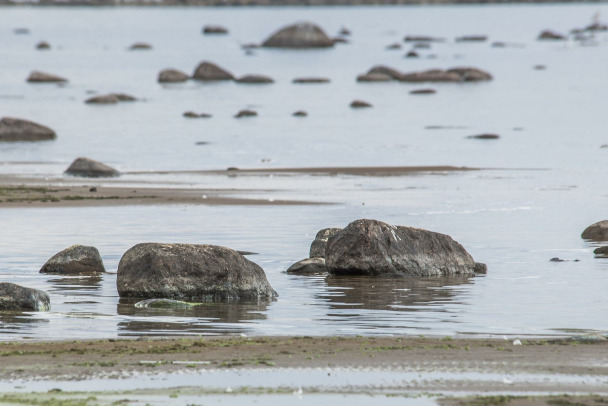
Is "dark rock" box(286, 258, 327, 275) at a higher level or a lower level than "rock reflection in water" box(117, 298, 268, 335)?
higher

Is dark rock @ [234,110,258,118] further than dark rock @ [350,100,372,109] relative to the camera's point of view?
No

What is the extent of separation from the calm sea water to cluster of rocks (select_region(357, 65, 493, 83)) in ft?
4.59

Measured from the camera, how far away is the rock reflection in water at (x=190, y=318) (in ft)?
54.0

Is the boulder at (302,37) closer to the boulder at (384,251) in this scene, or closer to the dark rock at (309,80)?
the dark rock at (309,80)

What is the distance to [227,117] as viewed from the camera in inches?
→ 2729

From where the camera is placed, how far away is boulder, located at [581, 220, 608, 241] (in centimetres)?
2617

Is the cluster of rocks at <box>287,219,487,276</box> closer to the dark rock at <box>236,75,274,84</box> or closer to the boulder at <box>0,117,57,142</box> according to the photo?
the boulder at <box>0,117,57,142</box>

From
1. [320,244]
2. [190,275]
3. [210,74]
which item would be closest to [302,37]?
[210,74]

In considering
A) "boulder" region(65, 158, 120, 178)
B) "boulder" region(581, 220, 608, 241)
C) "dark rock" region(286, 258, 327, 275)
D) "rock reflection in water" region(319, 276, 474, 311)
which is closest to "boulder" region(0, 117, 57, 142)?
"boulder" region(65, 158, 120, 178)

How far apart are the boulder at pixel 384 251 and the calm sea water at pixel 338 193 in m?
0.42

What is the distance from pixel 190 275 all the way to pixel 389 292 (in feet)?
9.78

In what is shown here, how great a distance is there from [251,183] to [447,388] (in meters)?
25.7

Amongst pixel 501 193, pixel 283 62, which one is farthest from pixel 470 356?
pixel 283 62

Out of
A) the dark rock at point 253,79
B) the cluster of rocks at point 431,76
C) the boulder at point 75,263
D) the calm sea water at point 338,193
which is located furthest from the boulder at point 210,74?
the boulder at point 75,263
